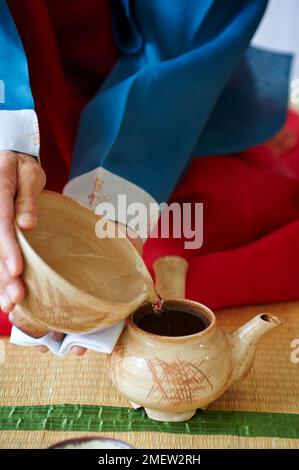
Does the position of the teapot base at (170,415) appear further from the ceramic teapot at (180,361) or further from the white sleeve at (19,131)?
the white sleeve at (19,131)

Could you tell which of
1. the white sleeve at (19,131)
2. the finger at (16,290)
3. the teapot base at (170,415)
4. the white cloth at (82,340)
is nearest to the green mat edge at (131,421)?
the teapot base at (170,415)

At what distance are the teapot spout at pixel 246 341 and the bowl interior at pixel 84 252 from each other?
165mm

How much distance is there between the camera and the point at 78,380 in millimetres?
1111

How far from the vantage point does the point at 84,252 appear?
1010 millimetres

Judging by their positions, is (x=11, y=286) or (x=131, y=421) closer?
(x=11, y=286)

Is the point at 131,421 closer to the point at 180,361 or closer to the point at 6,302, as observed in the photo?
the point at 180,361

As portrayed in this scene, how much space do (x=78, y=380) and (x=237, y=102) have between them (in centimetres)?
83

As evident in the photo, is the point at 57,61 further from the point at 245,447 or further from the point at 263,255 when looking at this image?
the point at 245,447

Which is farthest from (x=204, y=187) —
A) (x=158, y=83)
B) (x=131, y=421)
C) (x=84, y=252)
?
(x=131, y=421)

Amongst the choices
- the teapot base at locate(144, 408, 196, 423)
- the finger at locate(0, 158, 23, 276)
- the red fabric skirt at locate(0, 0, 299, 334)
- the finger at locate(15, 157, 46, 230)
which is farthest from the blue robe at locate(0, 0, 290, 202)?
the teapot base at locate(144, 408, 196, 423)

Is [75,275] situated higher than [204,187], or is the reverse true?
[75,275]

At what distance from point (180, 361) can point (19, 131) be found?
1.45 feet

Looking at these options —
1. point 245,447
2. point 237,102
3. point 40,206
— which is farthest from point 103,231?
point 237,102

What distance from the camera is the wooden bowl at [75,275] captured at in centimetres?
84
